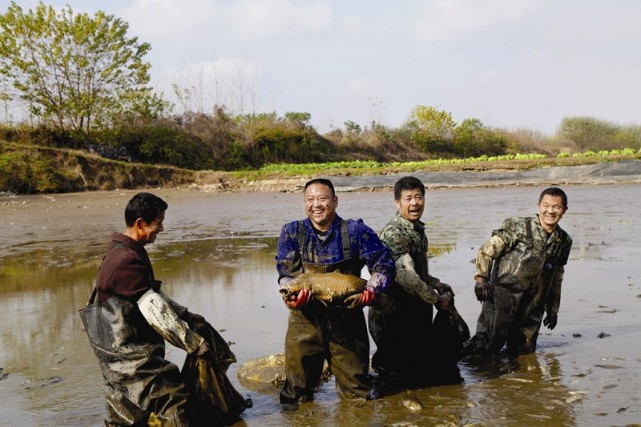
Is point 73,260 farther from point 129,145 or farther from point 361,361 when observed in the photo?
point 129,145

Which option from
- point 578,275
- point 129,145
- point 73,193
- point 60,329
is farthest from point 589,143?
point 60,329

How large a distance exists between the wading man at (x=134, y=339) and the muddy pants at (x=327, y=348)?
75 centimetres

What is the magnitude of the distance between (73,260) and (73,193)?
15.9 metres

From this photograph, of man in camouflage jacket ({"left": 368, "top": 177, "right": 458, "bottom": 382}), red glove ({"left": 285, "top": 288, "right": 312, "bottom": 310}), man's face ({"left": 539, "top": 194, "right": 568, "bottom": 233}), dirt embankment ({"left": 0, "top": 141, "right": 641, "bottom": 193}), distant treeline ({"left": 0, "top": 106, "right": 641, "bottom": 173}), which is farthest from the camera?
distant treeline ({"left": 0, "top": 106, "right": 641, "bottom": 173})

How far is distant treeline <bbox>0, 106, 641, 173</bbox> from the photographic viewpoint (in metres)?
35.7

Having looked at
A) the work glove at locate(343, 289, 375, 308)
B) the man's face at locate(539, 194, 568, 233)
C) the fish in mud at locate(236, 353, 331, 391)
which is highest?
the man's face at locate(539, 194, 568, 233)

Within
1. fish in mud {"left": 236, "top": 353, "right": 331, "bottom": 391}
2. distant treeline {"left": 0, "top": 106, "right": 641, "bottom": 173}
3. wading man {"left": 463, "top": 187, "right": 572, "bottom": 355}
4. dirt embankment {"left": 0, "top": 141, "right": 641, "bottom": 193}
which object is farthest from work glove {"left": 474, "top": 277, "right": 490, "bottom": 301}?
distant treeline {"left": 0, "top": 106, "right": 641, "bottom": 173}

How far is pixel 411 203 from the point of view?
533 cm

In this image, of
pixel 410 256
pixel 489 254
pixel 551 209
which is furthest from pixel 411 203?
pixel 551 209

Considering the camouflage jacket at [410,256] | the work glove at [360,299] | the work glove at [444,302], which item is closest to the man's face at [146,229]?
the work glove at [360,299]

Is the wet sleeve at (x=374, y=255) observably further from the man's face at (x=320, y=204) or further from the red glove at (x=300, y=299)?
the red glove at (x=300, y=299)

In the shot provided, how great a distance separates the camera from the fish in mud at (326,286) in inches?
178

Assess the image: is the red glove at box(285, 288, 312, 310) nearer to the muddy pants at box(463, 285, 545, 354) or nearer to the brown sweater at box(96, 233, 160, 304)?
the brown sweater at box(96, 233, 160, 304)

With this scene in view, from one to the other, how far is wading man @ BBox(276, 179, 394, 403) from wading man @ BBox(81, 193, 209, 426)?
2.57ft
